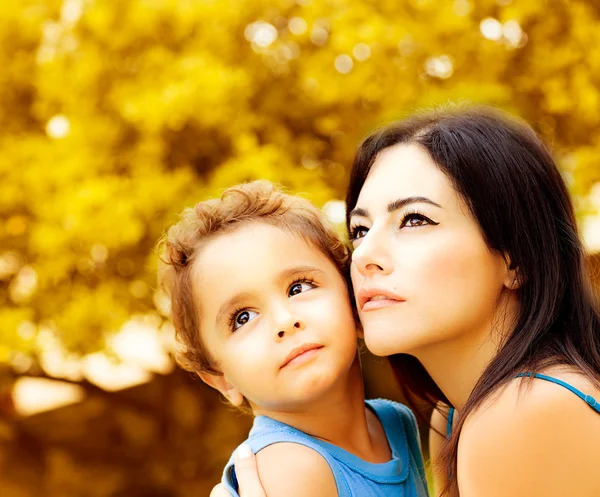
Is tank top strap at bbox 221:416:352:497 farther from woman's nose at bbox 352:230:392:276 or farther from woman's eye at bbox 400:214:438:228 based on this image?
woman's eye at bbox 400:214:438:228

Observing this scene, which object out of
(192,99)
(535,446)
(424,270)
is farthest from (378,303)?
(192,99)

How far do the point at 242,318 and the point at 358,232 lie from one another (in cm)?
37

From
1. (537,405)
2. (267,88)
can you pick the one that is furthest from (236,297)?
(267,88)

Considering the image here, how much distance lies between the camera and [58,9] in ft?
15.6

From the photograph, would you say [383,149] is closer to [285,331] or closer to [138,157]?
[285,331]

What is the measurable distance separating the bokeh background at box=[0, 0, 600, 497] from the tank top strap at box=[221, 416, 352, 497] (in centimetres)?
214

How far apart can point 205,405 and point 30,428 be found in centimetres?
138

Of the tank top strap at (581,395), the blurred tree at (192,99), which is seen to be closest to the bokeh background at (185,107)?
the blurred tree at (192,99)

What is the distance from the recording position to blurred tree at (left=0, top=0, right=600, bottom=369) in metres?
4.30

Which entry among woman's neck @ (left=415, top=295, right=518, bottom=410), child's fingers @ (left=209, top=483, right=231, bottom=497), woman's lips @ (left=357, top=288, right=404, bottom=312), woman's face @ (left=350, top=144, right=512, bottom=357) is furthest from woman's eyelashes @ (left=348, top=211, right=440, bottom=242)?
child's fingers @ (left=209, top=483, right=231, bottom=497)

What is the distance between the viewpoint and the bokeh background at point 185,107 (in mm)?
4305

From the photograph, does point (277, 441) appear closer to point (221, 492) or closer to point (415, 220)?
point (221, 492)

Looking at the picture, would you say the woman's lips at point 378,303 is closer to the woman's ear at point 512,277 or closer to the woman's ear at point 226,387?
the woman's ear at point 512,277

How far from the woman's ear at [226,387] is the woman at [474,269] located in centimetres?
25
